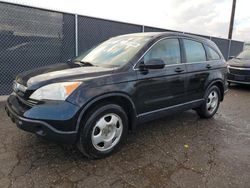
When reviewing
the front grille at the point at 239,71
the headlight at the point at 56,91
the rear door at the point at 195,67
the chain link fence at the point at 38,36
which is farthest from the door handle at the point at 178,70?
the front grille at the point at 239,71

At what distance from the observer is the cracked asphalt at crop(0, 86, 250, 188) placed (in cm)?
273

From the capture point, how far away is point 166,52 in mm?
3949

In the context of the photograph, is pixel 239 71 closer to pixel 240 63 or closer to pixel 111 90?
pixel 240 63

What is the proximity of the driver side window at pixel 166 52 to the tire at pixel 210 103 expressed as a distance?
124cm

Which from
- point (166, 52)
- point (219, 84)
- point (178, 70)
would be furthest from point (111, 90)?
point (219, 84)

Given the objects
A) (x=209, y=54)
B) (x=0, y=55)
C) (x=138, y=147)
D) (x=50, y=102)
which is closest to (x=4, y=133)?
(x=50, y=102)

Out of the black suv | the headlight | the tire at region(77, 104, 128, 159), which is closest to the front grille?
the black suv

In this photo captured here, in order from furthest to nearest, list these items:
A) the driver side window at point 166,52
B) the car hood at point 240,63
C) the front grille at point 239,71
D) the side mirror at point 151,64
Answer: the car hood at point 240,63 → the front grille at point 239,71 → the driver side window at point 166,52 → the side mirror at point 151,64

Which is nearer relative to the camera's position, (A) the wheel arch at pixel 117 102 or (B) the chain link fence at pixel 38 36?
(A) the wheel arch at pixel 117 102

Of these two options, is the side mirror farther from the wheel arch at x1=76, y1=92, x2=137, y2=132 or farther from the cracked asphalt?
the cracked asphalt

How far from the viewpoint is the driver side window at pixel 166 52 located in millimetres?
3686

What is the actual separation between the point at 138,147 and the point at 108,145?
57 centimetres

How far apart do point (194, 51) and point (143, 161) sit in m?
2.46

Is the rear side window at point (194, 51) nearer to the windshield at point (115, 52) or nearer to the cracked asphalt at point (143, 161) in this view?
the windshield at point (115, 52)
